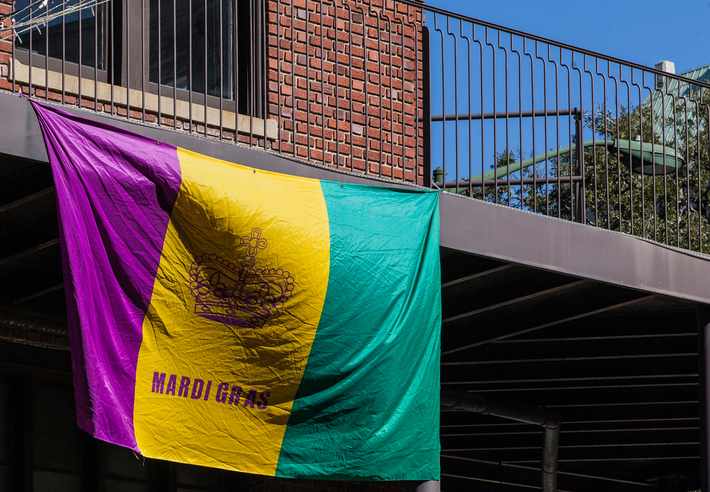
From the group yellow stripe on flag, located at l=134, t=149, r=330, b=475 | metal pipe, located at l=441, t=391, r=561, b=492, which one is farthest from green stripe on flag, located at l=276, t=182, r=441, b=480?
metal pipe, located at l=441, t=391, r=561, b=492

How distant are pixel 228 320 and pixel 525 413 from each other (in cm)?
481

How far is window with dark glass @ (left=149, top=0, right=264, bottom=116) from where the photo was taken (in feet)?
25.7

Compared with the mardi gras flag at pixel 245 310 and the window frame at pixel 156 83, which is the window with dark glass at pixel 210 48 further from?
the mardi gras flag at pixel 245 310

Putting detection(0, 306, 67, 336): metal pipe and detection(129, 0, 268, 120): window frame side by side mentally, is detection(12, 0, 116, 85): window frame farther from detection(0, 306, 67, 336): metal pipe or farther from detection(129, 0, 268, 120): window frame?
detection(0, 306, 67, 336): metal pipe

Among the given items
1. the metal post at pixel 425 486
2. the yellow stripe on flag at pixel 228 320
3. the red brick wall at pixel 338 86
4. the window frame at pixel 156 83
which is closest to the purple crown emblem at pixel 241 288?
the yellow stripe on flag at pixel 228 320

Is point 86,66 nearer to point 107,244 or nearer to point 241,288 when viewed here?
point 107,244

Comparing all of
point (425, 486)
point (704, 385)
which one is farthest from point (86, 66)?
point (704, 385)

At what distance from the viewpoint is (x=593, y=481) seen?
12.9m

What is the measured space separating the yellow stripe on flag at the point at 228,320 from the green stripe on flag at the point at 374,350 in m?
0.15

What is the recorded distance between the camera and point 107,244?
5.70 m

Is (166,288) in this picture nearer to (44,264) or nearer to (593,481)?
(44,264)

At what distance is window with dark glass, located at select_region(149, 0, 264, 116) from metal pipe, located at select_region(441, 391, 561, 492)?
3.18m

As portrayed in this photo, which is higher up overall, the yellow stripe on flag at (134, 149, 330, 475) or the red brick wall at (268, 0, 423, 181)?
the red brick wall at (268, 0, 423, 181)

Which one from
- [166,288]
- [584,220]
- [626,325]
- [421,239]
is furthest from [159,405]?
[626,325]
